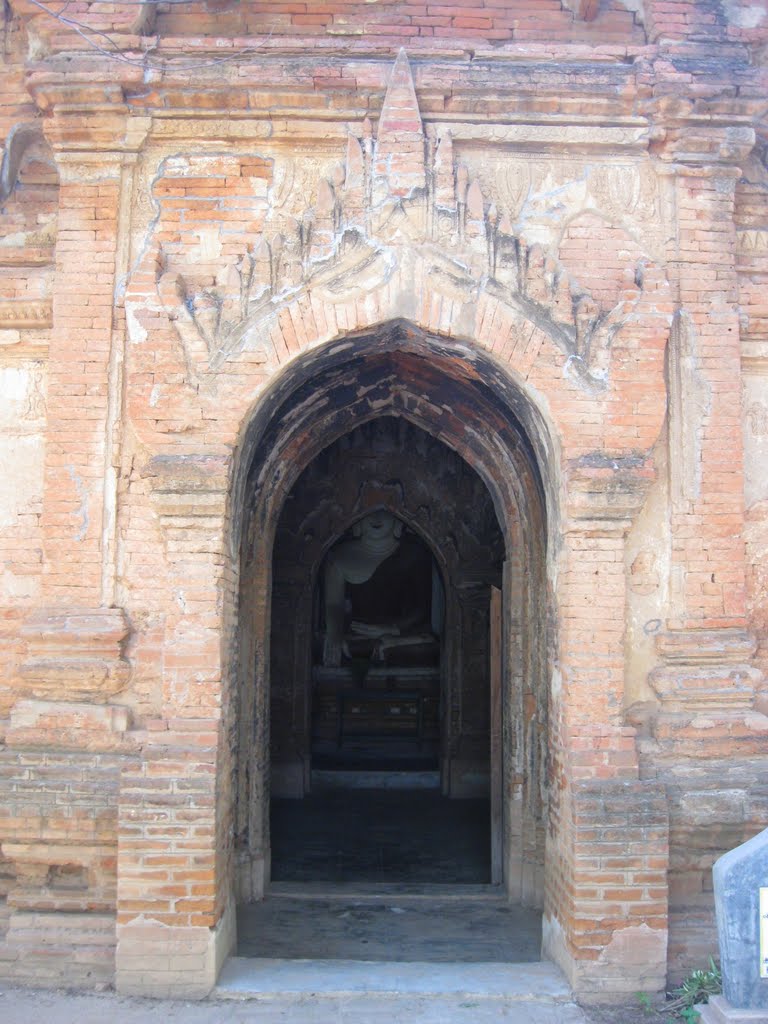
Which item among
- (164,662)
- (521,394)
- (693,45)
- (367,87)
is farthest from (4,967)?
(693,45)

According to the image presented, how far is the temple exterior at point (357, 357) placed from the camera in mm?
5117

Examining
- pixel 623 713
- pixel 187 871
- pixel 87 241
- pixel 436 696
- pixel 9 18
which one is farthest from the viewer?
pixel 436 696

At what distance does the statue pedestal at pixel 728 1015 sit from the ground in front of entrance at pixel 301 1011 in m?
0.96

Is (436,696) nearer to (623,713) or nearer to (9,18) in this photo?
(623,713)

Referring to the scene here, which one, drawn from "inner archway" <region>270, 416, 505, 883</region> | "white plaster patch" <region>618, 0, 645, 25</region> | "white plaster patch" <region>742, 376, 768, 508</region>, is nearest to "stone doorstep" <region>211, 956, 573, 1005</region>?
"inner archway" <region>270, 416, 505, 883</region>

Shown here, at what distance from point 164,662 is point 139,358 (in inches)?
66.5

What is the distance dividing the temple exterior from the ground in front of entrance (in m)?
0.14

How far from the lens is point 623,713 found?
5.27 m

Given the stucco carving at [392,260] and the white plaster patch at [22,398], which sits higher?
the stucco carving at [392,260]

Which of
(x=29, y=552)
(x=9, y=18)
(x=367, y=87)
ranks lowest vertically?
(x=29, y=552)

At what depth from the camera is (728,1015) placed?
3.76 meters

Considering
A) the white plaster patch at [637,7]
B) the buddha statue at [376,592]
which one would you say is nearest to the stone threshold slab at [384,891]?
the buddha statue at [376,592]

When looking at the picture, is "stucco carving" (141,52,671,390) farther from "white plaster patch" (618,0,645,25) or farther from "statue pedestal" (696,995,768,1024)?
"statue pedestal" (696,995,768,1024)

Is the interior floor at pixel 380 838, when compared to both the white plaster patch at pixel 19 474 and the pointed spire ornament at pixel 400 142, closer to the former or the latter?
the white plaster patch at pixel 19 474
